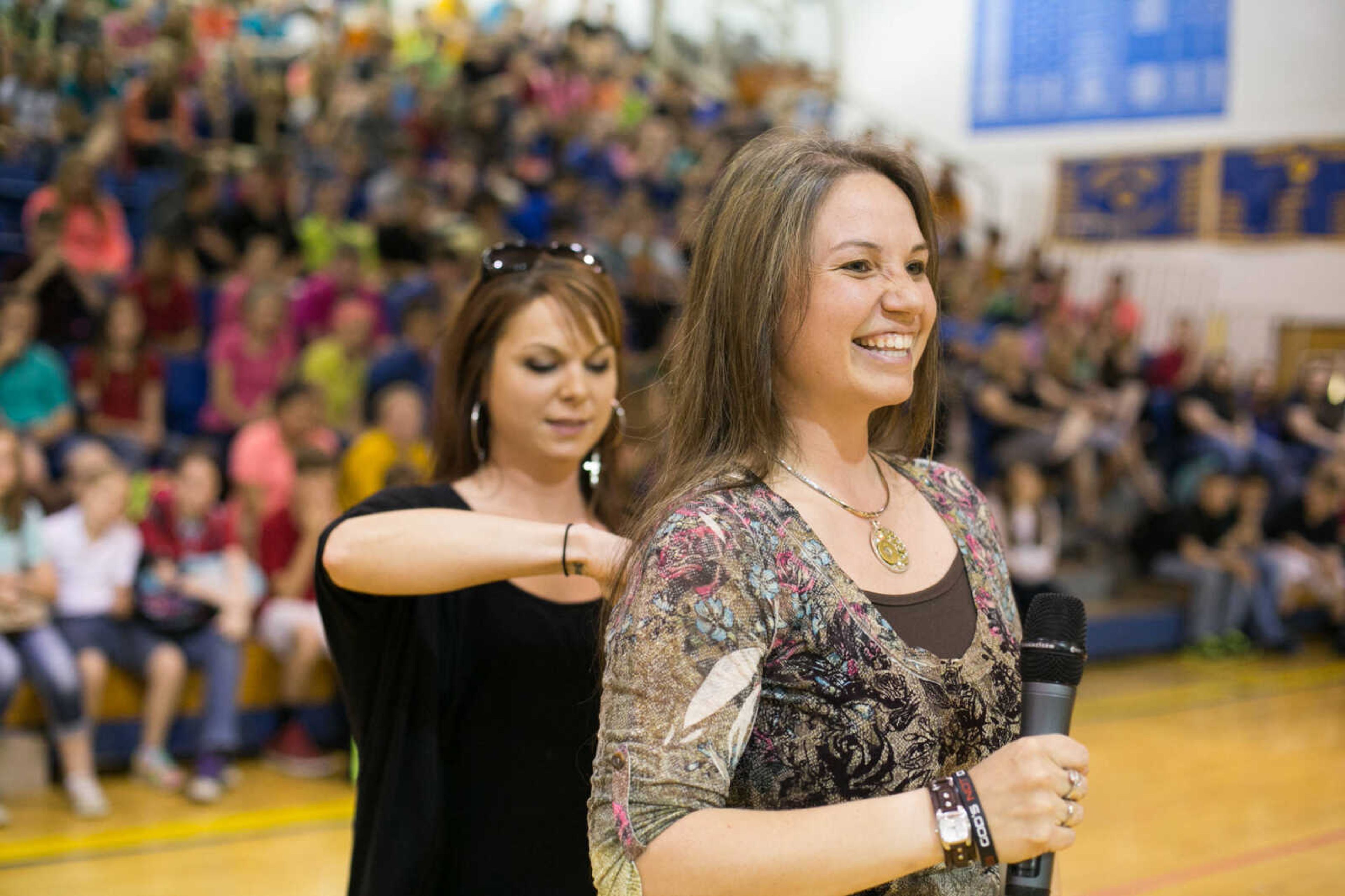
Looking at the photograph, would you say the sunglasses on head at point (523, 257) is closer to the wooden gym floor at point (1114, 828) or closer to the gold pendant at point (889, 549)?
the gold pendant at point (889, 549)

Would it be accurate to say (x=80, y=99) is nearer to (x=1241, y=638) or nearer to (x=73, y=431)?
(x=73, y=431)

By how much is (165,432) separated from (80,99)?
125 inches

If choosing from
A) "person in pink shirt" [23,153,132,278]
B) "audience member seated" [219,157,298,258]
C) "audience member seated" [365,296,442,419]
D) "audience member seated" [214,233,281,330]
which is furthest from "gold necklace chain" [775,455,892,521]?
"audience member seated" [219,157,298,258]

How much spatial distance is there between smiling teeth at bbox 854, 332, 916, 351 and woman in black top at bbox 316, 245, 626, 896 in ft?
1.65

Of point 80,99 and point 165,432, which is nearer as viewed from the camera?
point 165,432

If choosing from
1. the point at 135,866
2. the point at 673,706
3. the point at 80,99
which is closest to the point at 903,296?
the point at 673,706

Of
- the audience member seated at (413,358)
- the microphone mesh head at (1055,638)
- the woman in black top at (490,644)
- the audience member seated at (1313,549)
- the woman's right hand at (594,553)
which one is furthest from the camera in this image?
the audience member seated at (1313,549)

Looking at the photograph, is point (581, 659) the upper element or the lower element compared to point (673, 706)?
lower

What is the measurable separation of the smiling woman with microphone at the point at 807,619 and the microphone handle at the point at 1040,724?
0.06 meters

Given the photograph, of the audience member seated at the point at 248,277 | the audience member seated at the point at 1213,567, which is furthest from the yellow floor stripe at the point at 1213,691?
the audience member seated at the point at 248,277

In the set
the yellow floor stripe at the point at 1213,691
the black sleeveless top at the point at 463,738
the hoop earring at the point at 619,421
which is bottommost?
the yellow floor stripe at the point at 1213,691

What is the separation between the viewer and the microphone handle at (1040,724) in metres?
1.11

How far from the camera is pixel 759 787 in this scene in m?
1.16

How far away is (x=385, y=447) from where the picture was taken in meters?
5.35
